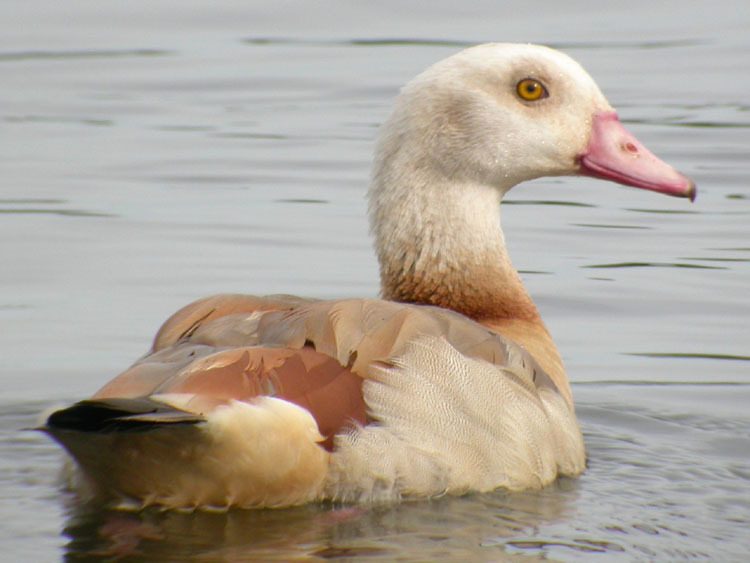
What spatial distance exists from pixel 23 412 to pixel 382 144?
1.75 metres

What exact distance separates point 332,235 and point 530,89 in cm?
333

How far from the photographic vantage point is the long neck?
738cm

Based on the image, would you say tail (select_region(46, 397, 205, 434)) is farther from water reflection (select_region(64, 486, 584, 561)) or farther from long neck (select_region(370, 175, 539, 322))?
long neck (select_region(370, 175, 539, 322))

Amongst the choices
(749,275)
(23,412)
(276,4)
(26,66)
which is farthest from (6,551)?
(276,4)

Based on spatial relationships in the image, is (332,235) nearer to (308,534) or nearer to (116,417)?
(308,534)

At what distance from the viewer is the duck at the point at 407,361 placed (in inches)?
228

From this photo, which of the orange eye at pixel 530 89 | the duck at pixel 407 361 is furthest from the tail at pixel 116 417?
the orange eye at pixel 530 89

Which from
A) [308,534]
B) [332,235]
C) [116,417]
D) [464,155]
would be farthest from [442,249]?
[332,235]

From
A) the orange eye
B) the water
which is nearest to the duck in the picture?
the orange eye

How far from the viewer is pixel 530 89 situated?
7461 millimetres

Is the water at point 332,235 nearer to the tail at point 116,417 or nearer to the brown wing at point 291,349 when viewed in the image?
the brown wing at point 291,349

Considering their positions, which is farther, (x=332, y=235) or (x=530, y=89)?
(x=332, y=235)

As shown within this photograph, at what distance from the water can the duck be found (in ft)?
0.52

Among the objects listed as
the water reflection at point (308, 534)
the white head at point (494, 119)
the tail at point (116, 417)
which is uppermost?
the white head at point (494, 119)
